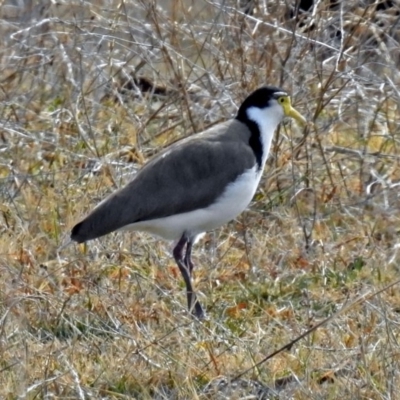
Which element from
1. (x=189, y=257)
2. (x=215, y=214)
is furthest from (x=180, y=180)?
(x=189, y=257)

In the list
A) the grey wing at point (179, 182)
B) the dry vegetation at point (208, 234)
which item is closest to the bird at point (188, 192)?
the grey wing at point (179, 182)

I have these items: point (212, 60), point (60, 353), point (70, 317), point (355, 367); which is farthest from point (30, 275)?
point (212, 60)

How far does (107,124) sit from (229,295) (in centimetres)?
224

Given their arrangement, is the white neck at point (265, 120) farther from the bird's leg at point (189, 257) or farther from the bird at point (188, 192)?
the bird's leg at point (189, 257)

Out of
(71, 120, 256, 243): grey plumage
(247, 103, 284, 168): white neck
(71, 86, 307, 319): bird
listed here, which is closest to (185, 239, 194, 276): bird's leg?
(71, 86, 307, 319): bird

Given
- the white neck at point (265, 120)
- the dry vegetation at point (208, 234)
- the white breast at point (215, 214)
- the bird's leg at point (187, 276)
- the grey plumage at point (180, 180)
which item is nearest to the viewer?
the dry vegetation at point (208, 234)

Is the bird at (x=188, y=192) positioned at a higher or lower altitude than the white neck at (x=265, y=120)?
lower

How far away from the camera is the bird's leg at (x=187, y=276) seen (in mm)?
5954

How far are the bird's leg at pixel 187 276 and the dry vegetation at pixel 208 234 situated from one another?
135 millimetres

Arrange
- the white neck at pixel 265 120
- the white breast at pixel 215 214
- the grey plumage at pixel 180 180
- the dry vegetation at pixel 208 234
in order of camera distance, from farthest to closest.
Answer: the white neck at pixel 265 120 < the white breast at pixel 215 214 < the grey plumage at pixel 180 180 < the dry vegetation at pixel 208 234

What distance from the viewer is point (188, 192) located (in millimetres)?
6371

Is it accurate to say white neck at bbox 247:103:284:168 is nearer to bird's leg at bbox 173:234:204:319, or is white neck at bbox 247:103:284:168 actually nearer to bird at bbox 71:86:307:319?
bird at bbox 71:86:307:319

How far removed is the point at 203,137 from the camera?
21.7 ft

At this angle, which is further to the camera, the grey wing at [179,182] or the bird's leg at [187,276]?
the grey wing at [179,182]
